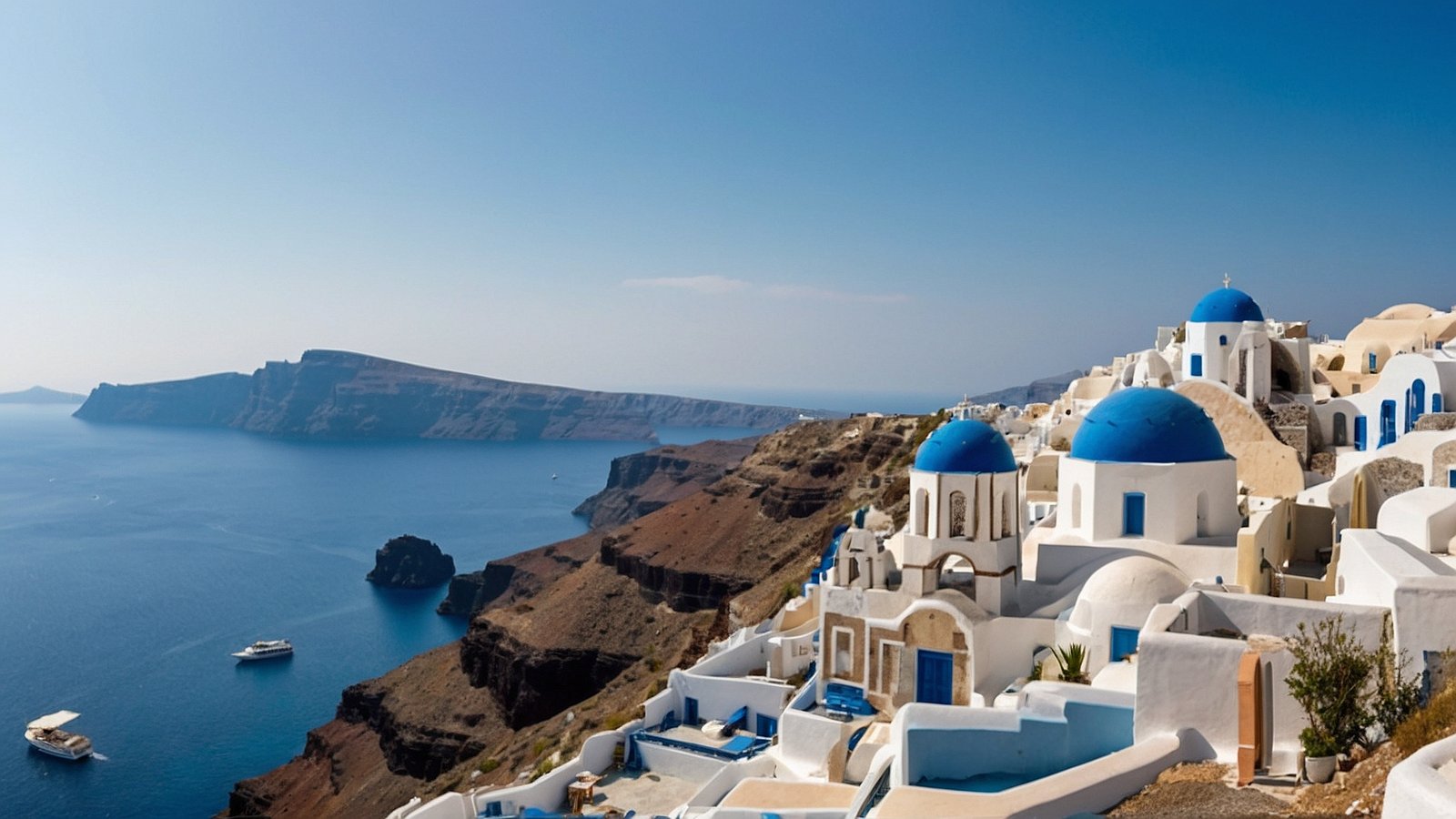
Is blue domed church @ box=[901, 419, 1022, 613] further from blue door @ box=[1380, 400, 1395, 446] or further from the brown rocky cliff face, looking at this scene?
the brown rocky cliff face

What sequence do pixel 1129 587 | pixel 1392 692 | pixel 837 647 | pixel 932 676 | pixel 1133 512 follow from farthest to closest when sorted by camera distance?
1. pixel 837 647
2. pixel 1133 512
3. pixel 932 676
4. pixel 1129 587
5. pixel 1392 692

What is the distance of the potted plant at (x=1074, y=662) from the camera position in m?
12.9

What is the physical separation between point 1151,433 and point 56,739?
44472 mm

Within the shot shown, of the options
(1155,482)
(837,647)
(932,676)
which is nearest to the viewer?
(932,676)

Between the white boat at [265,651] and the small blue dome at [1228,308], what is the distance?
161 feet

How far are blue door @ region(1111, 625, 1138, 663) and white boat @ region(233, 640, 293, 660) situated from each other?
51635 mm

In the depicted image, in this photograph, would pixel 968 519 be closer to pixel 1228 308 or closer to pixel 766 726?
pixel 766 726

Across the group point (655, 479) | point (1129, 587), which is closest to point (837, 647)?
point (1129, 587)

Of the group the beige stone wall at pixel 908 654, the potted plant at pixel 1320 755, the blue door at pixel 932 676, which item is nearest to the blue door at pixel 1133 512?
the beige stone wall at pixel 908 654

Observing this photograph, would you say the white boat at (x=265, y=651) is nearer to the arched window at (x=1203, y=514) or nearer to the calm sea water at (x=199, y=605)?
the calm sea water at (x=199, y=605)

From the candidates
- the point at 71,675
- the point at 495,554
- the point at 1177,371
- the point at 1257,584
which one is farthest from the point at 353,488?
the point at 1257,584

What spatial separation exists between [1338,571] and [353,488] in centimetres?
12970

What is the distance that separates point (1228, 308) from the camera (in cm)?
2372

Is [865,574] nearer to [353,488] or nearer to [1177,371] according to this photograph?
[1177,371]
